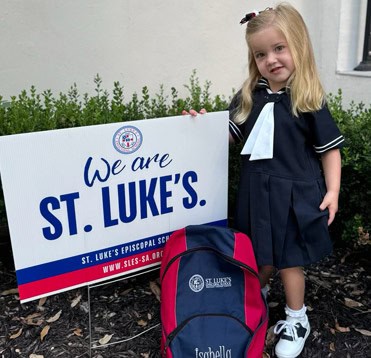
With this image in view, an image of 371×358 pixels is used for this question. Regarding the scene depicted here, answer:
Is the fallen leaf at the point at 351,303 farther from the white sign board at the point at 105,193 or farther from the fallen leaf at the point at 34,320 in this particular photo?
the fallen leaf at the point at 34,320

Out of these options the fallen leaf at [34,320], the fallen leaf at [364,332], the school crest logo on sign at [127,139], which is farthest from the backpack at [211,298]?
the fallen leaf at [34,320]

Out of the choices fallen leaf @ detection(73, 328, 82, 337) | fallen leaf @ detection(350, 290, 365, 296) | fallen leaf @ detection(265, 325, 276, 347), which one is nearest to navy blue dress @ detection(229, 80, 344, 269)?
fallen leaf @ detection(265, 325, 276, 347)

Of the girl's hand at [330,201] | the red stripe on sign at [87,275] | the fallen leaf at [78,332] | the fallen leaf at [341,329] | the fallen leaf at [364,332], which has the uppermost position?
the girl's hand at [330,201]

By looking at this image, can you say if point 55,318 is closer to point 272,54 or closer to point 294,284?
point 294,284

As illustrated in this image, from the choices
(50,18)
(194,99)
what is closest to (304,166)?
(194,99)

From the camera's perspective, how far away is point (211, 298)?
6.78ft

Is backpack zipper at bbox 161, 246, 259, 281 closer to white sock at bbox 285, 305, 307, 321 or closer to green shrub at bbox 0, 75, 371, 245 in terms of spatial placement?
white sock at bbox 285, 305, 307, 321

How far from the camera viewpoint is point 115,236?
2115 mm

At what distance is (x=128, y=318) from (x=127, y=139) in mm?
1028

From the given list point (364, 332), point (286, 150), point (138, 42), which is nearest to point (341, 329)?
point (364, 332)

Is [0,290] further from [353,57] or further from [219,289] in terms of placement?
[353,57]

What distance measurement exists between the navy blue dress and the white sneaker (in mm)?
337

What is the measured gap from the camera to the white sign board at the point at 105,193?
186 cm

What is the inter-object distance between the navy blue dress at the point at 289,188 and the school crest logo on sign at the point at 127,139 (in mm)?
554
